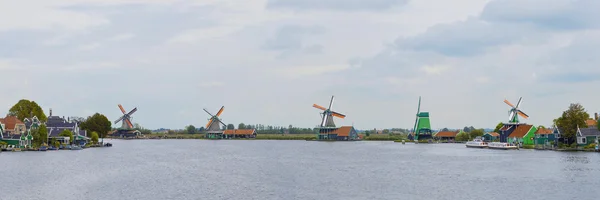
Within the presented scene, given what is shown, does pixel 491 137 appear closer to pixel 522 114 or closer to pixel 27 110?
pixel 522 114

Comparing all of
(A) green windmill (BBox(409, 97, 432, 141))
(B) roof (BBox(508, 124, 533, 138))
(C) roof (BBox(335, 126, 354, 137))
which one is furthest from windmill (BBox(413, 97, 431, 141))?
(B) roof (BBox(508, 124, 533, 138))

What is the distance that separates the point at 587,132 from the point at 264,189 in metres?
68.3

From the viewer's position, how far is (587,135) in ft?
308

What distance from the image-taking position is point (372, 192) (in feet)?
141

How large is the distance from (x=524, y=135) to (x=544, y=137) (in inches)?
260

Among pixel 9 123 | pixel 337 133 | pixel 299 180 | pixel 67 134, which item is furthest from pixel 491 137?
pixel 9 123

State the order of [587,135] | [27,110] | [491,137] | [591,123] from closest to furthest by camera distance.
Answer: [587,135] < [591,123] < [27,110] < [491,137]

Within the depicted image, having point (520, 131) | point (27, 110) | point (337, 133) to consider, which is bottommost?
point (337, 133)

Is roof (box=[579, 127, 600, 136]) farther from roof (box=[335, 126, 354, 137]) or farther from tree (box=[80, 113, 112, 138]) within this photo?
tree (box=[80, 113, 112, 138])

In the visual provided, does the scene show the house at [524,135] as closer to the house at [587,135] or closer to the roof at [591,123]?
the roof at [591,123]

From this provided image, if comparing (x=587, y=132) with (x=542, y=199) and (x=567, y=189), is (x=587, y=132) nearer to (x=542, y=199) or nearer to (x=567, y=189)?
(x=567, y=189)

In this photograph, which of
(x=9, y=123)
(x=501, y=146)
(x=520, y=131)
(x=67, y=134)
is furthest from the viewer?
(x=520, y=131)

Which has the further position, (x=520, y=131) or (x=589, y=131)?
(x=520, y=131)

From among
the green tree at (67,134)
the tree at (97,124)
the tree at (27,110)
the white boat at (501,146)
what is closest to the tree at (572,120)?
the white boat at (501,146)
